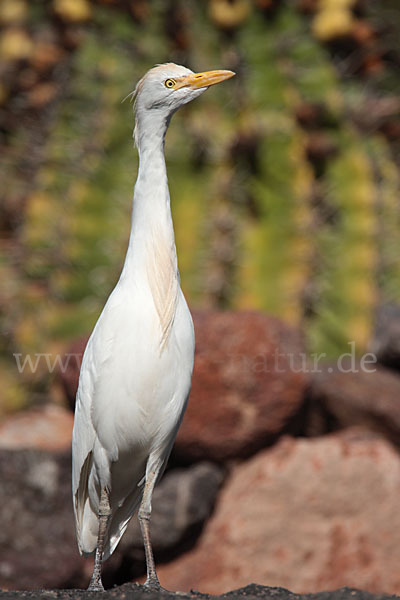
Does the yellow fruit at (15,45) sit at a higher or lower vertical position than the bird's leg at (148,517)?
higher

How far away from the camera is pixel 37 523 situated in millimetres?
4668

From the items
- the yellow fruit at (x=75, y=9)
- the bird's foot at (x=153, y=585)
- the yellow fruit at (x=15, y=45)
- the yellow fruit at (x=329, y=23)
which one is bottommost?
the bird's foot at (x=153, y=585)

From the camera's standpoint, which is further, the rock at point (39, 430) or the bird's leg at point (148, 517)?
the rock at point (39, 430)

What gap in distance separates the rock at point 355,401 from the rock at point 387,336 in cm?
9

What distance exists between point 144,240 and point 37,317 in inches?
85.0

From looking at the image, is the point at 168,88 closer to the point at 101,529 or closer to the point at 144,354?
the point at 144,354

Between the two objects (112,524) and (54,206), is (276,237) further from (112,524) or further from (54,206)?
(112,524)

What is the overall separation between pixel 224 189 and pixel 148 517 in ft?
8.19

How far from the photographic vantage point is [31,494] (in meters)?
4.70

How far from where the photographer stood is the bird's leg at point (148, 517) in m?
3.26

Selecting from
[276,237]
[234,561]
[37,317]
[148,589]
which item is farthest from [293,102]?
[148,589]

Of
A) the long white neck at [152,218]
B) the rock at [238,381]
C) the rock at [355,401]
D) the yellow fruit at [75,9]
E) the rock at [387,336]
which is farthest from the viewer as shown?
the yellow fruit at [75,9]

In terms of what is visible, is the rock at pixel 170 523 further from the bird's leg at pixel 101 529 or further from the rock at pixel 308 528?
the bird's leg at pixel 101 529

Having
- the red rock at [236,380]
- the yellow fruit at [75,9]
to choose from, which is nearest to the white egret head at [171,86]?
the red rock at [236,380]
